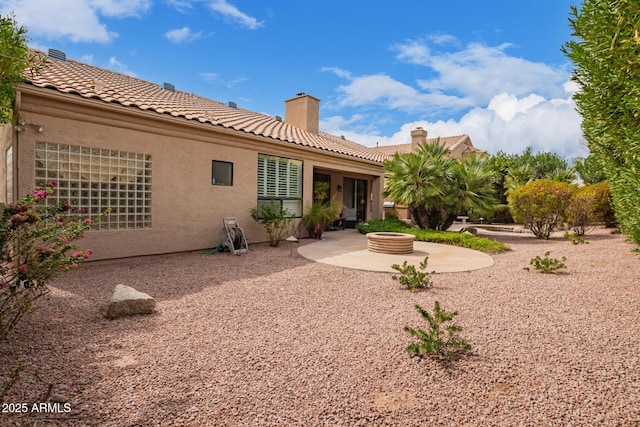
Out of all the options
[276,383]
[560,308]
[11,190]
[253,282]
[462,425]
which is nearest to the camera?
[462,425]

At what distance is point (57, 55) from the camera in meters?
11.8

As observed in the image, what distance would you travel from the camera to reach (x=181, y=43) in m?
11.0

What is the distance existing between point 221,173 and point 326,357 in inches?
311

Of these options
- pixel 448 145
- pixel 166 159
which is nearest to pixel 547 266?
pixel 166 159

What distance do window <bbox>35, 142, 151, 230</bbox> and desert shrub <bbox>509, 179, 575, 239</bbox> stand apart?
13.2 meters

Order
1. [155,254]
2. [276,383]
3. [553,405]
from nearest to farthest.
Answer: [553,405] < [276,383] < [155,254]

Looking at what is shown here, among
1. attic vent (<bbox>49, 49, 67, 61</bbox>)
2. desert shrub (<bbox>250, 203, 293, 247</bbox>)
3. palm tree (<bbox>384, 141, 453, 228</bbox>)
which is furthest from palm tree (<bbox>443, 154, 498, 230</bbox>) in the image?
attic vent (<bbox>49, 49, 67, 61</bbox>)

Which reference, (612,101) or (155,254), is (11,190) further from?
(612,101)

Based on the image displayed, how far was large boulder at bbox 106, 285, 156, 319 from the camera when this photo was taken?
4301 mm

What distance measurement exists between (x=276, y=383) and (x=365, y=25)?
39.7 feet

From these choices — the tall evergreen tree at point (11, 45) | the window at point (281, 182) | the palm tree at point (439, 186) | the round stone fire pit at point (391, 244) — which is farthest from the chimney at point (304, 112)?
the tall evergreen tree at point (11, 45)

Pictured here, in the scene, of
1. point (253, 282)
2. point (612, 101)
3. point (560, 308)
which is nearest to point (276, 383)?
point (253, 282)

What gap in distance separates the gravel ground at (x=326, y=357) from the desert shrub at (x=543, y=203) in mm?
6959

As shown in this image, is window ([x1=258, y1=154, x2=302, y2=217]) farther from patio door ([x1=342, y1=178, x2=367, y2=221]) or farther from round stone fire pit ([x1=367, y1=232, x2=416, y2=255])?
patio door ([x1=342, y1=178, x2=367, y2=221])
